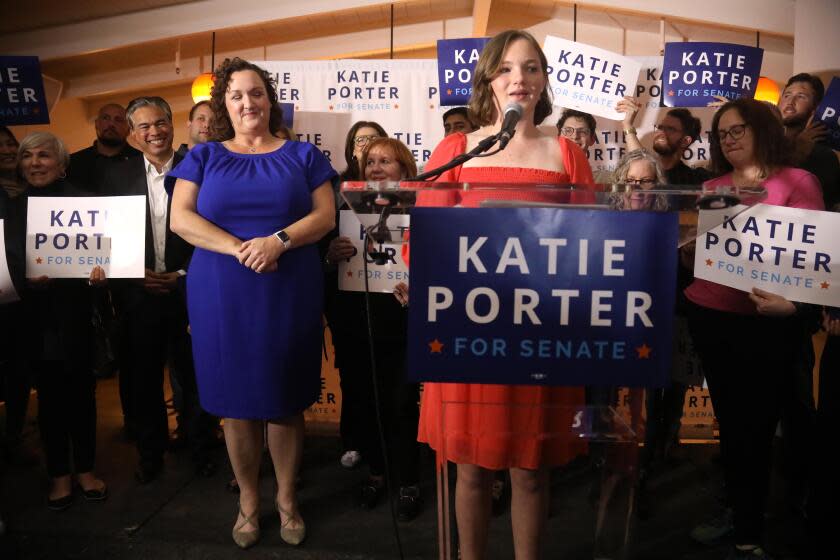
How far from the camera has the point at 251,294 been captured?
2.25m

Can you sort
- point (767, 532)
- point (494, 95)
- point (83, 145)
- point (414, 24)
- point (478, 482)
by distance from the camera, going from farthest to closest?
point (83, 145) → point (414, 24) → point (767, 532) → point (494, 95) → point (478, 482)

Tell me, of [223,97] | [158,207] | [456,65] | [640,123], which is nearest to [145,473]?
[158,207]

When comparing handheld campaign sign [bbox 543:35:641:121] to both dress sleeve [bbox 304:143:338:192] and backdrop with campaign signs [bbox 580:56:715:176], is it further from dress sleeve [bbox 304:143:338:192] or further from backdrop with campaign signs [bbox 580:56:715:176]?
dress sleeve [bbox 304:143:338:192]

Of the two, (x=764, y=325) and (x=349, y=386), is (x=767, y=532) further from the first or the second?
(x=349, y=386)

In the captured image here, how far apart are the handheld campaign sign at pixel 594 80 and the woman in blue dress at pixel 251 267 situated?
1.84 metres

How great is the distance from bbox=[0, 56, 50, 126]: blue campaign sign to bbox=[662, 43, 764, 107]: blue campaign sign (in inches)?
145

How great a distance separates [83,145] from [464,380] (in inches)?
420

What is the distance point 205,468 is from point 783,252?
2.55 m

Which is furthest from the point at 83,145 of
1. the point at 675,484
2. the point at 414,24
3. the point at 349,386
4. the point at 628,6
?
the point at 675,484

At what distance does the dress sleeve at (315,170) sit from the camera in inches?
93.7

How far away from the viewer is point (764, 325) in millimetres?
2211

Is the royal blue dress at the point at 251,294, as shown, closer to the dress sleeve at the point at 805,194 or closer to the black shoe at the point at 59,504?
the black shoe at the point at 59,504

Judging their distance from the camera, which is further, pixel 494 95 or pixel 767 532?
pixel 767 532

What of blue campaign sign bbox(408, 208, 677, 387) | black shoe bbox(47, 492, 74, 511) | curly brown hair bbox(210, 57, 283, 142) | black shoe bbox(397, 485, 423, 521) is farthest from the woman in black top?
blue campaign sign bbox(408, 208, 677, 387)
